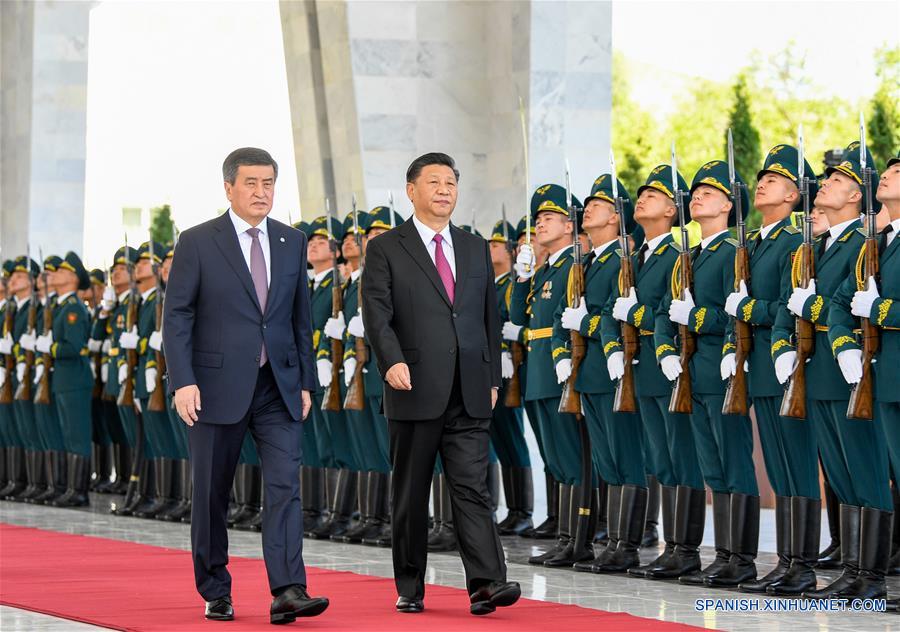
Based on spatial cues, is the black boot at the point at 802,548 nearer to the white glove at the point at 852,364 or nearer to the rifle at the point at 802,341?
the rifle at the point at 802,341

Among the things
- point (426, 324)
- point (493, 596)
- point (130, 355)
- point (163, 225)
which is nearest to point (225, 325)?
point (426, 324)

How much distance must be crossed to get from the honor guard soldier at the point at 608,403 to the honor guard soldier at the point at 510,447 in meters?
1.73

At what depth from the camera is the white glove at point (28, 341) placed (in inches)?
533

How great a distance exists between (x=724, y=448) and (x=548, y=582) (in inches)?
40.2

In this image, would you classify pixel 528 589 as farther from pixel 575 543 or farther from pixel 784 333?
pixel 784 333

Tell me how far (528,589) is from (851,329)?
1.86m

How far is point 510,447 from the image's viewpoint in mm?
10531

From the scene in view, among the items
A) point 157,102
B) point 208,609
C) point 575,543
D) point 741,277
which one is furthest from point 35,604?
point 157,102

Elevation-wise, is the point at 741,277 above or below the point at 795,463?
above

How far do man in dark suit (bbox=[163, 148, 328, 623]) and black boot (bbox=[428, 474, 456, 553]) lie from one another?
311 cm

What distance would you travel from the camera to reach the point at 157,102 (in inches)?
1315

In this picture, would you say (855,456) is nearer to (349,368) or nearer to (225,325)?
(225,325)

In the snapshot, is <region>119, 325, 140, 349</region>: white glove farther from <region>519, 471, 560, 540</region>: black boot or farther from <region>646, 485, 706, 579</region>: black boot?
<region>646, 485, 706, 579</region>: black boot

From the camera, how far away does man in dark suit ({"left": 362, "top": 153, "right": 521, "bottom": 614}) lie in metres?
6.32
